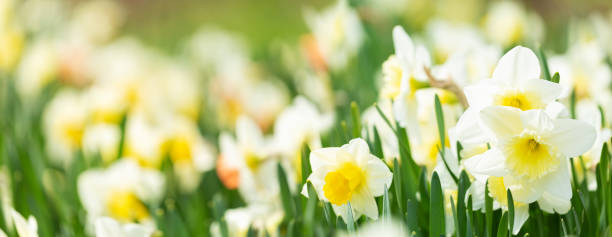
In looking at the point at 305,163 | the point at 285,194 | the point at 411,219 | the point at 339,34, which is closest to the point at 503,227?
the point at 411,219

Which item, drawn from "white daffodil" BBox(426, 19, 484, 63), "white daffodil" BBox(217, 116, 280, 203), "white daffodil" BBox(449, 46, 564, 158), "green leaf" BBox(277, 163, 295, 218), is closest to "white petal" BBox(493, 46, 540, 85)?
"white daffodil" BBox(449, 46, 564, 158)

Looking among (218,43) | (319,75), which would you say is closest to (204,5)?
(218,43)

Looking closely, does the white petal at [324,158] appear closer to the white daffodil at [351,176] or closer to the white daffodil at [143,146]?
the white daffodil at [351,176]

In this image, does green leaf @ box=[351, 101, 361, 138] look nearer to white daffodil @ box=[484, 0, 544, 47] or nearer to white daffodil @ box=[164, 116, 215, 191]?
white daffodil @ box=[164, 116, 215, 191]

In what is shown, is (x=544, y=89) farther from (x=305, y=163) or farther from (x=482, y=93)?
(x=305, y=163)

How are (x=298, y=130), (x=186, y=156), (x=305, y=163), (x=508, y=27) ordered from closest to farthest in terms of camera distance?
(x=305, y=163), (x=298, y=130), (x=186, y=156), (x=508, y=27)

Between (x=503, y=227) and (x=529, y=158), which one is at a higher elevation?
(x=529, y=158)
